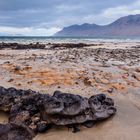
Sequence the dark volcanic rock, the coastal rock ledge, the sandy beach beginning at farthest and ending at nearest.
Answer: the sandy beach → the coastal rock ledge → the dark volcanic rock

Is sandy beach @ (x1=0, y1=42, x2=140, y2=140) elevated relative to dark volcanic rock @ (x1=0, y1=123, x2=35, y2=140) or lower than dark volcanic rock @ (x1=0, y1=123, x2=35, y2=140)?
lower

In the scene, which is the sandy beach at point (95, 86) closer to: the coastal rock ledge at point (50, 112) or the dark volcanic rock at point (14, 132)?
the coastal rock ledge at point (50, 112)

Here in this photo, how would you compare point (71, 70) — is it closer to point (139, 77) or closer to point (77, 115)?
point (139, 77)

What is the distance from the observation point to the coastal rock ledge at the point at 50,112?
17.0ft

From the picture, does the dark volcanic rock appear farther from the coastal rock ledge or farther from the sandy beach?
the sandy beach

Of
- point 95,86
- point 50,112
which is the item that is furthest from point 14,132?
point 95,86

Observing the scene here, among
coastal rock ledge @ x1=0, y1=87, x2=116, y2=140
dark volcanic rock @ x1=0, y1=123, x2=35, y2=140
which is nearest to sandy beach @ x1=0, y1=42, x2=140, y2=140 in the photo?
coastal rock ledge @ x1=0, y1=87, x2=116, y2=140

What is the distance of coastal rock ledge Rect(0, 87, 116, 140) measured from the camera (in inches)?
205

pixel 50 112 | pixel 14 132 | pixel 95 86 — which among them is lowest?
pixel 95 86

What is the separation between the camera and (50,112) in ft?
17.8

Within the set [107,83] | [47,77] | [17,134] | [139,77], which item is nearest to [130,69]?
[139,77]

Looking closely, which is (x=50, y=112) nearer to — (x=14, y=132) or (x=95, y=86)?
(x=14, y=132)

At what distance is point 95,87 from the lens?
7969 mm

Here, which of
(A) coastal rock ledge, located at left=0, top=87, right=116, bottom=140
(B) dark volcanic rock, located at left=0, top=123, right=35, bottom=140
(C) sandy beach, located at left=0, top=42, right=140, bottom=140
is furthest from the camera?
(C) sandy beach, located at left=0, top=42, right=140, bottom=140
